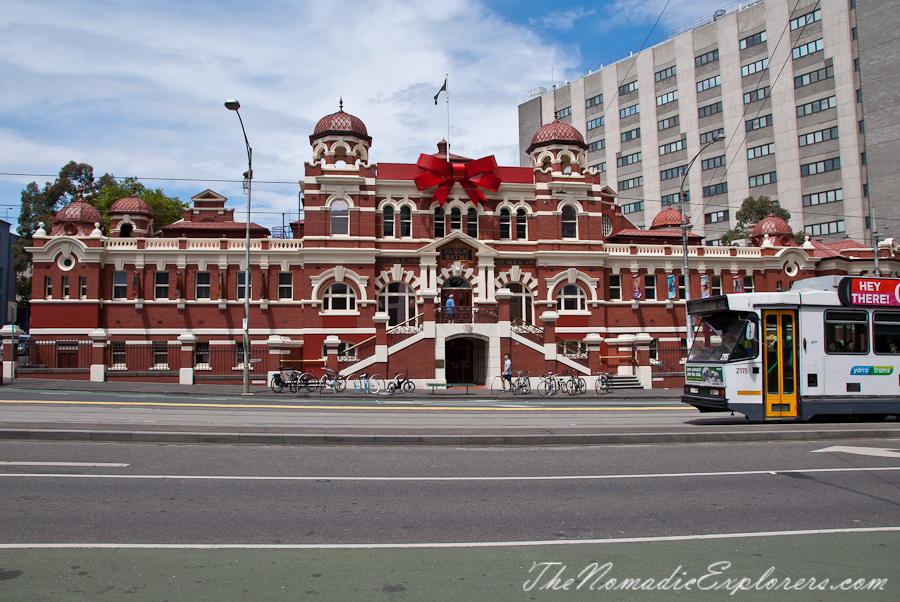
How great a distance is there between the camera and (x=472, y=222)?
127 feet

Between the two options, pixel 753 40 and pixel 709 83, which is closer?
pixel 753 40

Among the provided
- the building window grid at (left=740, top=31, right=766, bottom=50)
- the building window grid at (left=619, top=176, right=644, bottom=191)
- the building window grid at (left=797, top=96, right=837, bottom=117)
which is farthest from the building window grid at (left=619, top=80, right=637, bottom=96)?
the building window grid at (left=797, top=96, right=837, bottom=117)

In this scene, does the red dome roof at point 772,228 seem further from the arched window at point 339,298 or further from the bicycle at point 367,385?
the bicycle at point 367,385

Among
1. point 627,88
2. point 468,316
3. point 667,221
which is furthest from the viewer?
point 627,88

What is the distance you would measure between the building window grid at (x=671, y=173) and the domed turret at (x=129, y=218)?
61.6 metres

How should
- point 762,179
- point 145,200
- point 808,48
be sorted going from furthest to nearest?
point 762,179, point 808,48, point 145,200

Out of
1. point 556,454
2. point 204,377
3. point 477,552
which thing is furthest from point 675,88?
point 477,552

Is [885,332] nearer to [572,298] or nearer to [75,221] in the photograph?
[572,298]

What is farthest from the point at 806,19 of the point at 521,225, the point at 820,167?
the point at 521,225

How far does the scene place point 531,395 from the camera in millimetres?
28625

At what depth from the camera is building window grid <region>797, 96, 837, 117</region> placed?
214ft

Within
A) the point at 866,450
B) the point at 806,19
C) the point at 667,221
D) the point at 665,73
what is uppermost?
the point at 665,73

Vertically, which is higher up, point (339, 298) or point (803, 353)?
point (339, 298)

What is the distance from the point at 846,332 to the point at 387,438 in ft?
40.3
